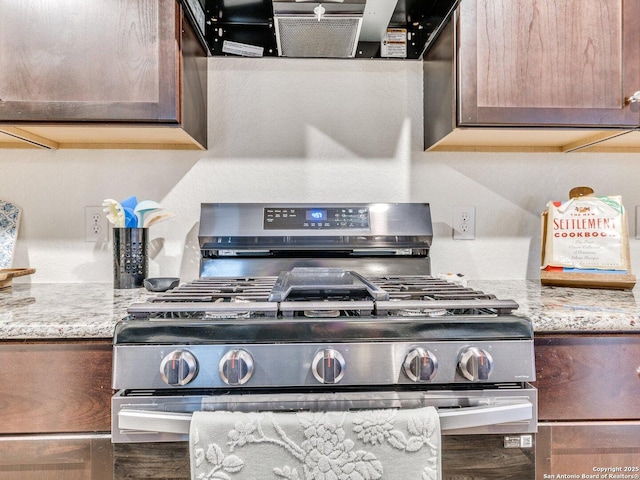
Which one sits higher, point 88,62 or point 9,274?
point 88,62

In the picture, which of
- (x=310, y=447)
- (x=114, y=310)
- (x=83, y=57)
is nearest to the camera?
(x=310, y=447)

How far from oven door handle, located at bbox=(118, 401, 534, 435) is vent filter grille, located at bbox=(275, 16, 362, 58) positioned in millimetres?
1026

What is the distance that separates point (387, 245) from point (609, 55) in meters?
0.83

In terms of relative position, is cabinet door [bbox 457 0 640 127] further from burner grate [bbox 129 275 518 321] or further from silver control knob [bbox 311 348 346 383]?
silver control knob [bbox 311 348 346 383]

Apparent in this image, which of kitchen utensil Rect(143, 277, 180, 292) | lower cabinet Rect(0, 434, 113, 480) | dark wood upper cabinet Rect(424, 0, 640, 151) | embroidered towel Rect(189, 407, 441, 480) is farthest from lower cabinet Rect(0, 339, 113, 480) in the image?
dark wood upper cabinet Rect(424, 0, 640, 151)

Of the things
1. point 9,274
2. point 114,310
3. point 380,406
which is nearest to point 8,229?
point 9,274

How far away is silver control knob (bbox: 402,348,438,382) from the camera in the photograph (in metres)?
0.76

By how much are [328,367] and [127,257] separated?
0.83 meters

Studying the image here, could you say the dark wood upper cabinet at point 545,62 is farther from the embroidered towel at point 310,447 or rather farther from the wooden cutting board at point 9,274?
the wooden cutting board at point 9,274

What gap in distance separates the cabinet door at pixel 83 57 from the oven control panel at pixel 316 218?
493 millimetres

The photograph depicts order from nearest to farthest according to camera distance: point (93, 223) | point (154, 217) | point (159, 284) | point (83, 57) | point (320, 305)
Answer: point (320, 305) < point (83, 57) < point (159, 284) < point (154, 217) < point (93, 223)

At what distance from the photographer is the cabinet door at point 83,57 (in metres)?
1.10

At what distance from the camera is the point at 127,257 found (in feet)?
4.20

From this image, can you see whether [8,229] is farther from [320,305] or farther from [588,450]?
[588,450]
